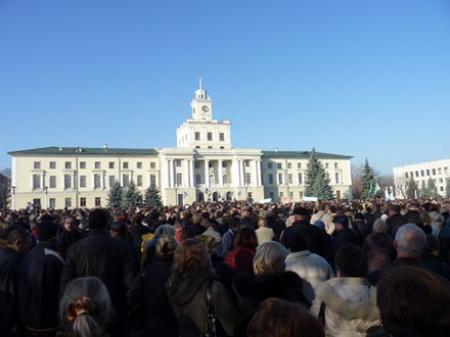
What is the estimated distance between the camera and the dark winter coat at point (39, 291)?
444 cm

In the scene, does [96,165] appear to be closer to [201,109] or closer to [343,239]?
[201,109]

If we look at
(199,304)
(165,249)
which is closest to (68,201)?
(165,249)

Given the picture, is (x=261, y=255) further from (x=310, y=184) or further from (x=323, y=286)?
(x=310, y=184)

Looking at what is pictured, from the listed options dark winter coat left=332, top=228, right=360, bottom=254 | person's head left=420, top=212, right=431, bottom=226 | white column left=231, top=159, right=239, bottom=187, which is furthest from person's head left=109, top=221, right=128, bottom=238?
white column left=231, top=159, right=239, bottom=187

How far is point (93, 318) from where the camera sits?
2.47 m

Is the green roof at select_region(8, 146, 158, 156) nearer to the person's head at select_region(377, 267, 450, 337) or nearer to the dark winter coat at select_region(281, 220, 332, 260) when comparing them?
the dark winter coat at select_region(281, 220, 332, 260)

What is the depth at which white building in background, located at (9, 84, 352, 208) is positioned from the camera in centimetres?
7162

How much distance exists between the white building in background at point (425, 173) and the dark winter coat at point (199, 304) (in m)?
101

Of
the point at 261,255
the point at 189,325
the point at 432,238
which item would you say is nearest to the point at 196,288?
the point at 189,325

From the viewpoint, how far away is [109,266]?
4562 mm

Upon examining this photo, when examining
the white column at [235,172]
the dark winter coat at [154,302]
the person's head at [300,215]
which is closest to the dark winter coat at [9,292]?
the dark winter coat at [154,302]

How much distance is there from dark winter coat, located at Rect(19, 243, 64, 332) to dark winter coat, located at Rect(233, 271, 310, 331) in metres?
2.17

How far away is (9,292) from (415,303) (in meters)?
4.35

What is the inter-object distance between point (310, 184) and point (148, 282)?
58.5m
